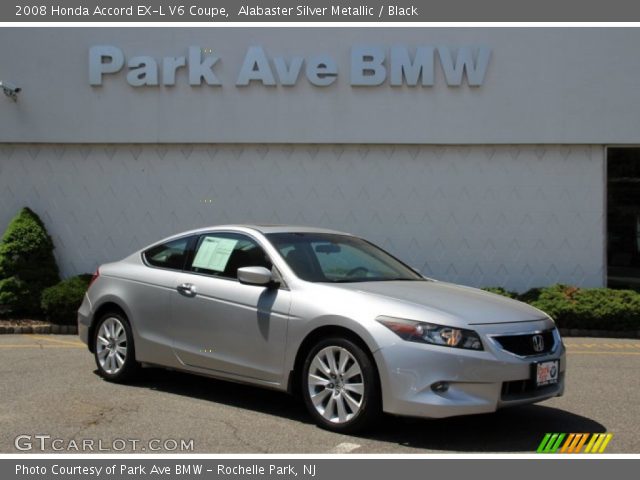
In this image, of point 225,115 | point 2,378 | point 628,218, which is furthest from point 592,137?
point 2,378

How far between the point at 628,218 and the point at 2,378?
10673mm

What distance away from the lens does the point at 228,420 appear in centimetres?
635

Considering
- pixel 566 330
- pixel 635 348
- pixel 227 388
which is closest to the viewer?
pixel 227 388

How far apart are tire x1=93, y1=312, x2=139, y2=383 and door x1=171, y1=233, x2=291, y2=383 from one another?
2.46 ft

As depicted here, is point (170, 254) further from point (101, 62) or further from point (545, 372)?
point (101, 62)

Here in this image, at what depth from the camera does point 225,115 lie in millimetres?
13805

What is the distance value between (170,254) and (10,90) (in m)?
7.78

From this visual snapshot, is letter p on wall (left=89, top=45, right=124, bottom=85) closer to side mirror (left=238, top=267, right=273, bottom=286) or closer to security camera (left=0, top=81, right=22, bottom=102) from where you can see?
security camera (left=0, top=81, right=22, bottom=102)

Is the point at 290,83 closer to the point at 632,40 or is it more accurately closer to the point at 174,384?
the point at 632,40

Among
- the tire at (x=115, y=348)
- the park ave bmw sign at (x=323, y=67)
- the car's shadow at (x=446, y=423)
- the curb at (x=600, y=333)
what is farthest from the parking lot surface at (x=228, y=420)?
the park ave bmw sign at (x=323, y=67)

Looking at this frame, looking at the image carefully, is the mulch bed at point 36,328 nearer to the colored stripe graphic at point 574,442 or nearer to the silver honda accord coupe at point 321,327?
the silver honda accord coupe at point 321,327

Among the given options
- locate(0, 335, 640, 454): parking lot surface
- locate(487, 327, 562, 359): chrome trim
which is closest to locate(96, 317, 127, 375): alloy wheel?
locate(0, 335, 640, 454): parking lot surface

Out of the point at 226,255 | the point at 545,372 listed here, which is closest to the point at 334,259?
the point at 226,255

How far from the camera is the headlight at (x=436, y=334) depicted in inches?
219
